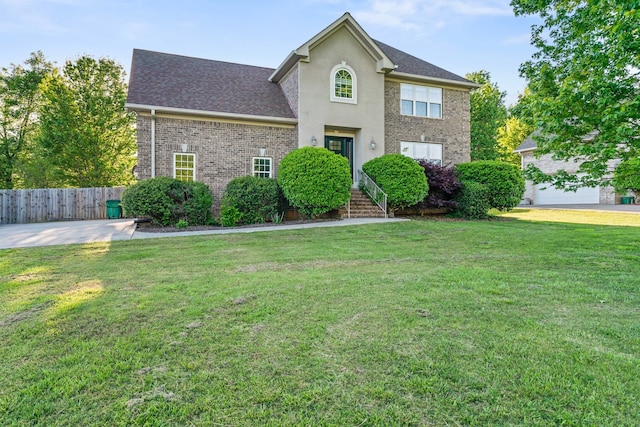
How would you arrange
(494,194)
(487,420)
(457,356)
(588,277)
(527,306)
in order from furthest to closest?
(494,194)
(588,277)
(527,306)
(457,356)
(487,420)

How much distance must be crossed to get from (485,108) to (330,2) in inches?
798

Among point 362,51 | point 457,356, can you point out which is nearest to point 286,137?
point 362,51

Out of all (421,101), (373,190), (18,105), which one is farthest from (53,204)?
(421,101)

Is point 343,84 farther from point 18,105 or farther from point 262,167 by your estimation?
point 18,105

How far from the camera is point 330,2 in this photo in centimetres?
1445

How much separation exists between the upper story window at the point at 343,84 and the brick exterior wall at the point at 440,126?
1887 millimetres

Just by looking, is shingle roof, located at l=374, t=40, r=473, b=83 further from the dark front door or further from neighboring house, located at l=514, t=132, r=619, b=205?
neighboring house, located at l=514, t=132, r=619, b=205

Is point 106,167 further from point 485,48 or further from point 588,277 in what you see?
point 588,277

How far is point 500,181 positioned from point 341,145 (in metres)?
6.56

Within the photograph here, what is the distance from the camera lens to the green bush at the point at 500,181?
13477mm

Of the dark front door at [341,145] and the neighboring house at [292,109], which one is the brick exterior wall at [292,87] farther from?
the dark front door at [341,145]

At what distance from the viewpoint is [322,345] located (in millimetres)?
2711

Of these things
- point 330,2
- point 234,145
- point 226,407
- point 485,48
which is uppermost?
point 330,2

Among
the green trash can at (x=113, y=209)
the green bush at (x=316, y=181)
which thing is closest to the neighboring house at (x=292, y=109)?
the green bush at (x=316, y=181)
